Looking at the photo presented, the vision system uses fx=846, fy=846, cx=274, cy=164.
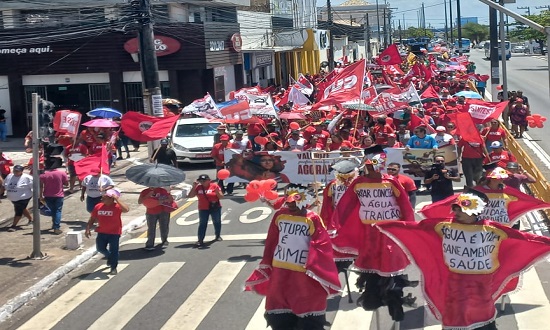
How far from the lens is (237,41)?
40.2 metres

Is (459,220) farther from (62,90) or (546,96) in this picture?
(546,96)

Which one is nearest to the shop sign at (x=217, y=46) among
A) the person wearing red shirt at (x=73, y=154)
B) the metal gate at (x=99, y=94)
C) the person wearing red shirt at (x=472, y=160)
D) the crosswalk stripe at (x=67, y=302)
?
the metal gate at (x=99, y=94)

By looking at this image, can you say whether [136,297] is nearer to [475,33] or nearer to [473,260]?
[473,260]

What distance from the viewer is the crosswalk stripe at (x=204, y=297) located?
10.1 m

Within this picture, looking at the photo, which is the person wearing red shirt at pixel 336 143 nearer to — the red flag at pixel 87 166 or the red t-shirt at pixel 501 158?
the red t-shirt at pixel 501 158

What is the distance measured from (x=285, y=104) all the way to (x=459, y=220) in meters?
20.0

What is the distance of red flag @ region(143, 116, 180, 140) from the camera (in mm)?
17453

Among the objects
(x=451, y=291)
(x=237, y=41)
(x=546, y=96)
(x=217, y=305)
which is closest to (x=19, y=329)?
(x=217, y=305)

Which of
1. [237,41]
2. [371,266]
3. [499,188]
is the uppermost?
A: [237,41]

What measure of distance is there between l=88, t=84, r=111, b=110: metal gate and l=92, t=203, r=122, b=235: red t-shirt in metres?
22.4

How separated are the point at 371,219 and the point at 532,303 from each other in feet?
8.01

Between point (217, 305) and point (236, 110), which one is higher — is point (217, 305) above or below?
below

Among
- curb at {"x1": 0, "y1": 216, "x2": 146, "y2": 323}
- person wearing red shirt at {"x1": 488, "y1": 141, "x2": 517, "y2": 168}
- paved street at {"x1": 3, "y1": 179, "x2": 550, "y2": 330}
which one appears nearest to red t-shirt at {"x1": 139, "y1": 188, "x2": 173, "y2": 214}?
paved street at {"x1": 3, "y1": 179, "x2": 550, "y2": 330}

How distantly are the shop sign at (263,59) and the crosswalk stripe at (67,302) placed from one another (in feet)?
117
